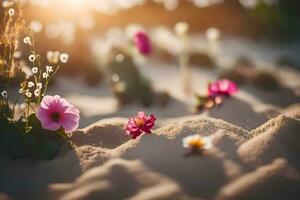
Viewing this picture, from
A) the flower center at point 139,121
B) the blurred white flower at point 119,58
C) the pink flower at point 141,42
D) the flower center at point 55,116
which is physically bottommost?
the flower center at point 55,116

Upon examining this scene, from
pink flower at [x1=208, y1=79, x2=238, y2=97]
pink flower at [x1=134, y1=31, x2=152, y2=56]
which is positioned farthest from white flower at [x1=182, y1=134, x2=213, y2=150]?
pink flower at [x1=134, y1=31, x2=152, y2=56]

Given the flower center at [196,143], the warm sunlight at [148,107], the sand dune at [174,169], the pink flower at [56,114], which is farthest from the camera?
the pink flower at [56,114]

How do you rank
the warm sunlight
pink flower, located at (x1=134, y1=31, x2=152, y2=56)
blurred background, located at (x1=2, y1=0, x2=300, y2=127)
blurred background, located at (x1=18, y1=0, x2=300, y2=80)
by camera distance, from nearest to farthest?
the warm sunlight → pink flower, located at (x1=134, y1=31, x2=152, y2=56) → blurred background, located at (x1=2, y1=0, x2=300, y2=127) → blurred background, located at (x1=18, y1=0, x2=300, y2=80)

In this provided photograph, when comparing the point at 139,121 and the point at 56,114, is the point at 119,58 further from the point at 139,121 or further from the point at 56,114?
the point at 56,114

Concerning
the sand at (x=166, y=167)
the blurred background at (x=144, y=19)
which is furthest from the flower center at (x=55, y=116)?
the blurred background at (x=144, y=19)

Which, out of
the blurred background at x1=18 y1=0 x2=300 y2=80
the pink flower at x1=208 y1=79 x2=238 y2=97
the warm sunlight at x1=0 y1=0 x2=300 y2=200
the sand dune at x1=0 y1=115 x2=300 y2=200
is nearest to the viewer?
the sand dune at x1=0 y1=115 x2=300 y2=200

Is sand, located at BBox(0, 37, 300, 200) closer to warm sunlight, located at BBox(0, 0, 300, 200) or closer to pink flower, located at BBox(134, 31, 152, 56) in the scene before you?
warm sunlight, located at BBox(0, 0, 300, 200)

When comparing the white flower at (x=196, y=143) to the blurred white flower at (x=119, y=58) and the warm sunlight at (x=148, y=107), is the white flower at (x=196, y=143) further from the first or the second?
the blurred white flower at (x=119, y=58)

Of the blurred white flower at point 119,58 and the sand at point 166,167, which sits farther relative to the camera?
the blurred white flower at point 119,58
